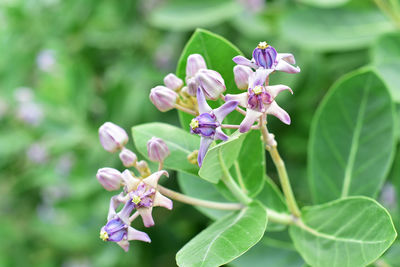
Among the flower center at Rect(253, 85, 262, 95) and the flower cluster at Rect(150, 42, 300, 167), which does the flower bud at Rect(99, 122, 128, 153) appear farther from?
the flower center at Rect(253, 85, 262, 95)

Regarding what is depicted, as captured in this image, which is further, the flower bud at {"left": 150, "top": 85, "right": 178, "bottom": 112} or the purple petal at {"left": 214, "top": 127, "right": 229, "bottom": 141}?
the flower bud at {"left": 150, "top": 85, "right": 178, "bottom": 112}

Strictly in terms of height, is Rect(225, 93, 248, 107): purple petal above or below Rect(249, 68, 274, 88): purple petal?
below

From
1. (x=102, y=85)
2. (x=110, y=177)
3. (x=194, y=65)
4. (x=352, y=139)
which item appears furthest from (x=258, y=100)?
(x=102, y=85)

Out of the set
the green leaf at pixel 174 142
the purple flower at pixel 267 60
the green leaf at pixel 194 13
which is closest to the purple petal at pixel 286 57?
the purple flower at pixel 267 60

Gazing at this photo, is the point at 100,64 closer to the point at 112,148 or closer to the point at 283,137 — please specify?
the point at 283,137

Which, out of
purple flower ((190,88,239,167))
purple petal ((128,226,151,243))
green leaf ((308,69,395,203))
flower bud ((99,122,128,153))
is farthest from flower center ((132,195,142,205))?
green leaf ((308,69,395,203))

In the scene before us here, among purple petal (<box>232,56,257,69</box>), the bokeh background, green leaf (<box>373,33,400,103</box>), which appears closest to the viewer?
purple petal (<box>232,56,257,69</box>)

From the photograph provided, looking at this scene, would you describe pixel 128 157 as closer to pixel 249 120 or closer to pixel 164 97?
pixel 164 97

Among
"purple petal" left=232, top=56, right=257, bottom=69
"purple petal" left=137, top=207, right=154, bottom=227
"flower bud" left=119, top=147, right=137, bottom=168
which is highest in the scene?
"purple petal" left=232, top=56, right=257, bottom=69

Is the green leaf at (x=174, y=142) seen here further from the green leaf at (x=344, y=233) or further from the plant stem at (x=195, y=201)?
the green leaf at (x=344, y=233)
